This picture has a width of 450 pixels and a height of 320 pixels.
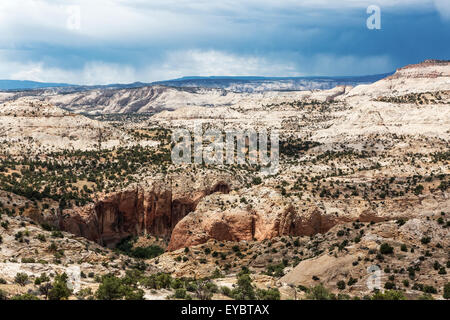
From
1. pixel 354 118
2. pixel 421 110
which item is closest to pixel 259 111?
pixel 354 118

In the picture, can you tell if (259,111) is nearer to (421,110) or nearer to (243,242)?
(421,110)

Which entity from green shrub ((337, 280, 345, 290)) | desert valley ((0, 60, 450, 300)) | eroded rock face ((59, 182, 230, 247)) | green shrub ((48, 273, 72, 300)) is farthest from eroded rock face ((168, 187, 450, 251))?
green shrub ((48, 273, 72, 300))

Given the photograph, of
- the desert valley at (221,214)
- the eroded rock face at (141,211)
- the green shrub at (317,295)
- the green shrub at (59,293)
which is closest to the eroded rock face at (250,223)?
the desert valley at (221,214)

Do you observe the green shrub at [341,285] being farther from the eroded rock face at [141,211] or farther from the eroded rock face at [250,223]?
the eroded rock face at [141,211]

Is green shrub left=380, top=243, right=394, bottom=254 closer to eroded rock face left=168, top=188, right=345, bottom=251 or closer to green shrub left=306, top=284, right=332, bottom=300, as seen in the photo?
green shrub left=306, top=284, right=332, bottom=300

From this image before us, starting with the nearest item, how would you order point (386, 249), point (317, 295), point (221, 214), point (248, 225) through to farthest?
point (317, 295) → point (386, 249) → point (248, 225) → point (221, 214)

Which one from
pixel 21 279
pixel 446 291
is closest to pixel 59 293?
pixel 21 279

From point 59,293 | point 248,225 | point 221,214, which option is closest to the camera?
point 59,293

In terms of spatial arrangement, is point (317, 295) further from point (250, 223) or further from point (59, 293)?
point (250, 223)
